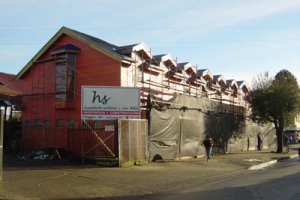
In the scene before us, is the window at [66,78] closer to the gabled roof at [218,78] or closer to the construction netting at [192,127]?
the construction netting at [192,127]

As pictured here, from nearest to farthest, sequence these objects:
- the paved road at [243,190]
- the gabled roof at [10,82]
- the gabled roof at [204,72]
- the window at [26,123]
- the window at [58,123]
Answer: the paved road at [243,190] < the window at [58,123] < the window at [26,123] < the gabled roof at [204,72] < the gabled roof at [10,82]

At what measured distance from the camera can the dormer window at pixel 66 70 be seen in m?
26.1

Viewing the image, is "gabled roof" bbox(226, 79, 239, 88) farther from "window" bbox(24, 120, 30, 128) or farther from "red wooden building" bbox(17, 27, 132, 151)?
"window" bbox(24, 120, 30, 128)

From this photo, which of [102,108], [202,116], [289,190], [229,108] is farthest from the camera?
[229,108]

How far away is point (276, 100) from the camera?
33.7 metres

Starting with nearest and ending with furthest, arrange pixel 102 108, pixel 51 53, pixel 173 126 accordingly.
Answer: pixel 102 108, pixel 173 126, pixel 51 53

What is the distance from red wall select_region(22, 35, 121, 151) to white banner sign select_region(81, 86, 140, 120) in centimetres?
377

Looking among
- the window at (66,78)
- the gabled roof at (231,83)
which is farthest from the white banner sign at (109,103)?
the gabled roof at (231,83)

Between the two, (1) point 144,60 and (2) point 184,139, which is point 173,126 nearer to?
(2) point 184,139

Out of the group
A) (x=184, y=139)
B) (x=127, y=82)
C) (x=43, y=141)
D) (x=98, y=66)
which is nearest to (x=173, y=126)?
(x=184, y=139)

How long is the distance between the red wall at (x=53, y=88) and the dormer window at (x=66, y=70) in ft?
1.04

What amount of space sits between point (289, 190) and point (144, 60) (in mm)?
15755

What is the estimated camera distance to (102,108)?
20.2 meters

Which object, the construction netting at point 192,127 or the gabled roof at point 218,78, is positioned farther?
the gabled roof at point 218,78
